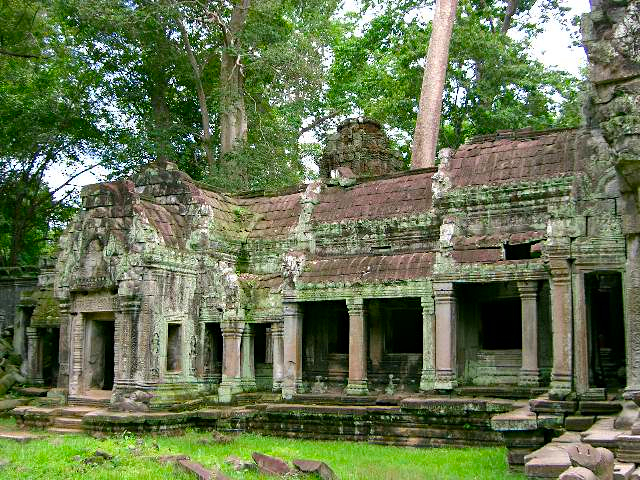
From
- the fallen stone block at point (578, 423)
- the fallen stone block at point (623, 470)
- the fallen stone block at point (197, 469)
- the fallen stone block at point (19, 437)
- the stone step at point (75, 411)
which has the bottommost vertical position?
the fallen stone block at point (19, 437)

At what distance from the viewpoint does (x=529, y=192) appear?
50.2 feet

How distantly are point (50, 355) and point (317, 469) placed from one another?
14.9 meters

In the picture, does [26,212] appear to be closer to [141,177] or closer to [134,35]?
[134,35]

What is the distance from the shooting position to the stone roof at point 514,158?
50.3ft

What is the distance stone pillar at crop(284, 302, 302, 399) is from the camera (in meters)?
17.4

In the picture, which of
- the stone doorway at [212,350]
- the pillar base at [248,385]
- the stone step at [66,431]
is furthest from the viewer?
the stone doorway at [212,350]

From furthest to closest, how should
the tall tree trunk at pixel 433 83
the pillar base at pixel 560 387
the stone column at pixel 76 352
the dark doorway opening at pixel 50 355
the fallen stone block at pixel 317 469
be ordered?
the tall tree trunk at pixel 433 83 < the dark doorway opening at pixel 50 355 < the stone column at pixel 76 352 < the pillar base at pixel 560 387 < the fallen stone block at pixel 317 469

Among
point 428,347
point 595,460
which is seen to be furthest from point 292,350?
point 595,460

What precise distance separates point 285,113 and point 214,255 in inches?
429

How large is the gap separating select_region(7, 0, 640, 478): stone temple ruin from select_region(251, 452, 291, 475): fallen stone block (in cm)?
311

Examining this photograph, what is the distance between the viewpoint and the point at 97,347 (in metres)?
18.8

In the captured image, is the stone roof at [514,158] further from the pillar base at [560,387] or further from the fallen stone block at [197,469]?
the fallen stone block at [197,469]

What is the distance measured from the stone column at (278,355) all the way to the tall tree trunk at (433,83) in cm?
765

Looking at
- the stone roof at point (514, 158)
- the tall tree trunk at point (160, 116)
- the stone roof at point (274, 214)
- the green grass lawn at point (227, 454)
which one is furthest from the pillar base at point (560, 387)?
the tall tree trunk at point (160, 116)
